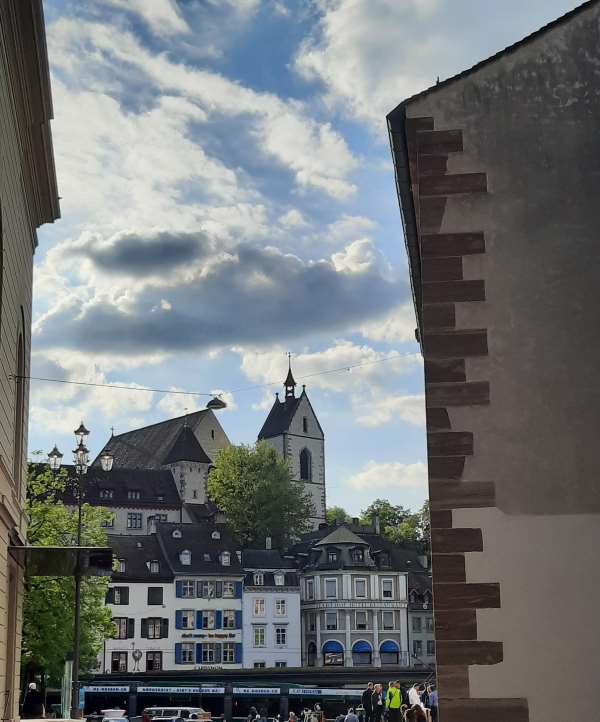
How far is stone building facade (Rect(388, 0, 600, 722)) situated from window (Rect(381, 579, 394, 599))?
89.2 meters

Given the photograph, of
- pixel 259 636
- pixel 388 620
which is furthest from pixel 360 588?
pixel 259 636

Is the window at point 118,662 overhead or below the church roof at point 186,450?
below

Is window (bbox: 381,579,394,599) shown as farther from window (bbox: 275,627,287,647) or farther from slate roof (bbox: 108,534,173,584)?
slate roof (bbox: 108,534,173,584)

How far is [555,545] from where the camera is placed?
11672mm

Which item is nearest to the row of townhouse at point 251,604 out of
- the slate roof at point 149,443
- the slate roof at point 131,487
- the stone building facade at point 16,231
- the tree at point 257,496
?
the tree at point 257,496

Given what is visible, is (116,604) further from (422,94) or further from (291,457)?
(422,94)

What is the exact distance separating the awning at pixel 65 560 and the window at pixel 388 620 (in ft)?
257

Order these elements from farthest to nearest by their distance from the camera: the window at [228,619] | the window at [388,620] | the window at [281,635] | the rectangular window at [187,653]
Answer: the window at [388,620]
the window at [281,635]
the window at [228,619]
the rectangular window at [187,653]

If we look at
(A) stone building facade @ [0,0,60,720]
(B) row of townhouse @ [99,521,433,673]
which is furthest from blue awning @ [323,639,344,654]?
(A) stone building facade @ [0,0,60,720]

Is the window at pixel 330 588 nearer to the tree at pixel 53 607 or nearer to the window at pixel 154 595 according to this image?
the window at pixel 154 595

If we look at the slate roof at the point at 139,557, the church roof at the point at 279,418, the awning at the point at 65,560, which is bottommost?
the awning at the point at 65,560

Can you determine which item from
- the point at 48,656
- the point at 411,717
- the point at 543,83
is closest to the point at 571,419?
the point at 543,83

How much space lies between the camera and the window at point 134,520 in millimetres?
126000

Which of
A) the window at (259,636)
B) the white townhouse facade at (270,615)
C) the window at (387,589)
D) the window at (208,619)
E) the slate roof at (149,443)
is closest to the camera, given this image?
the window at (208,619)
